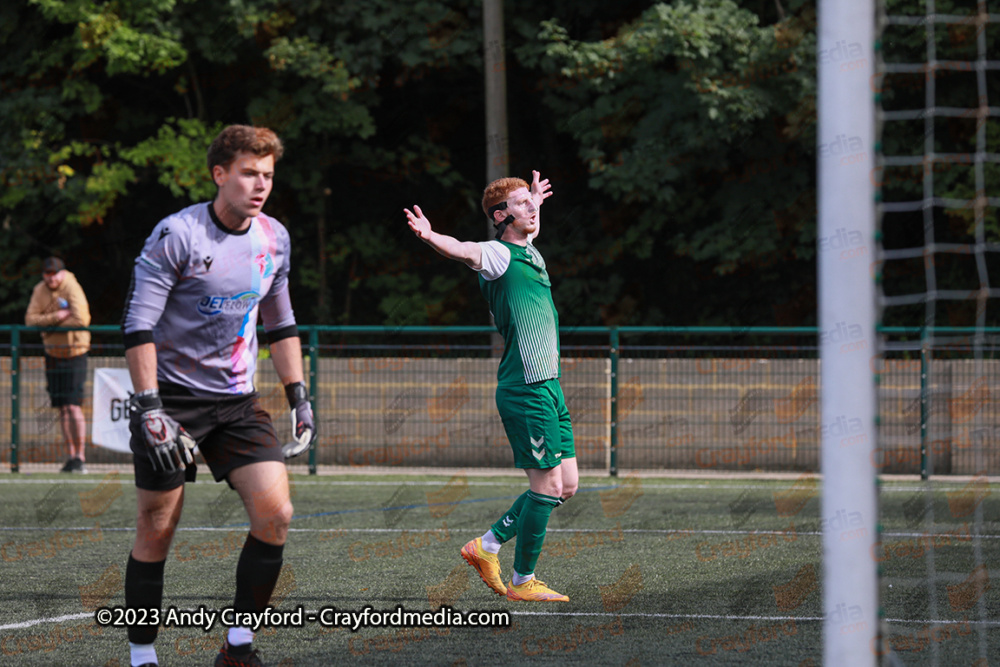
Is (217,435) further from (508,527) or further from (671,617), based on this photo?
(671,617)

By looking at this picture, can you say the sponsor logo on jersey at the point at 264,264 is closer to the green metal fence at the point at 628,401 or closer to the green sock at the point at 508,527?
the green sock at the point at 508,527

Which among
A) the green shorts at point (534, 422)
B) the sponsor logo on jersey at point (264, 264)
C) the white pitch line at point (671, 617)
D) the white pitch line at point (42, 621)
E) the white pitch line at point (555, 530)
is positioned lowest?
the white pitch line at point (555, 530)

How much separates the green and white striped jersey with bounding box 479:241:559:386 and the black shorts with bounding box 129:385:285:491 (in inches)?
71.1

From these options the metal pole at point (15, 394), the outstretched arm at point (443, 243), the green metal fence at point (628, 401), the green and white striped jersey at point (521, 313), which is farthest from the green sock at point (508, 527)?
the metal pole at point (15, 394)

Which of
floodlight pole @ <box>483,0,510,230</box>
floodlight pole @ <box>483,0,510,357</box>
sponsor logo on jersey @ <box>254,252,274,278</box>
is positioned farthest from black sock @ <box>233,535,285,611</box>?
floodlight pole @ <box>483,0,510,230</box>

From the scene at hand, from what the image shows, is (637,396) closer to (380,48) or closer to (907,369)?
(907,369)

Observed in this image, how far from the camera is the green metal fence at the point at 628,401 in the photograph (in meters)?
13.1

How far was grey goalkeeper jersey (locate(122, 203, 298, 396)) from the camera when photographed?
4.39 m

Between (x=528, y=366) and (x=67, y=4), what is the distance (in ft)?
58.7

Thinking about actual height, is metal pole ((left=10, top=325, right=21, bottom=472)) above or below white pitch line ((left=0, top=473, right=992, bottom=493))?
above

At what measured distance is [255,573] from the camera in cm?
455

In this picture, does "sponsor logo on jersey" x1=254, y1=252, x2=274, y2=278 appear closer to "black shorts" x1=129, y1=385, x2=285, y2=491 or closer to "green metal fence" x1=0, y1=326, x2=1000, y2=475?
"black shorts" x1=129, y1=385, x2=285, y2=491

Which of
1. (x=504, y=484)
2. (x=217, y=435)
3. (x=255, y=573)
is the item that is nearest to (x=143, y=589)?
(x=255, y=573)

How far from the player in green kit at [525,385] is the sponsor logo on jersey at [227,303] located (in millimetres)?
1695
